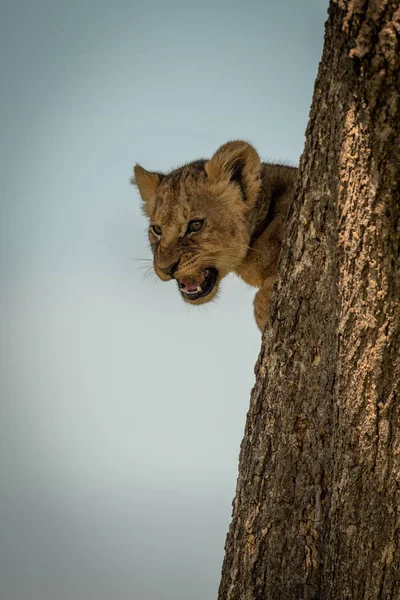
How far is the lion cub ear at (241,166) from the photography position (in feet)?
19.9

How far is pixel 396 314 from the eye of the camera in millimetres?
3723

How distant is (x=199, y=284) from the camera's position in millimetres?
6078

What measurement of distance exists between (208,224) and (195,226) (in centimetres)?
10

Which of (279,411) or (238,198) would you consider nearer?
(279,411)

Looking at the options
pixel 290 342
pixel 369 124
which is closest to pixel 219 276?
pixel 290 342

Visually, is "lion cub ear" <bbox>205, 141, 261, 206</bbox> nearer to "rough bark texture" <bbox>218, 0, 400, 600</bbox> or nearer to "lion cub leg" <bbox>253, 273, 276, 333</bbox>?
"lion cub leg" <bbox>253, 273, 276, 333</bbox>

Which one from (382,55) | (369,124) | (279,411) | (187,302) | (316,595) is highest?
(382,55)

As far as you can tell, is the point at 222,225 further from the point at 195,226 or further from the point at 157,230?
the point at 157,230

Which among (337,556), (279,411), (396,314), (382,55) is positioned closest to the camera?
(382,55)

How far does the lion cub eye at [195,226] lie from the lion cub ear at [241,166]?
1.28ft

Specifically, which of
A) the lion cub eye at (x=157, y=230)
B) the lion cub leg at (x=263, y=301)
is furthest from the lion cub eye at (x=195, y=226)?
the lion cub leg at (x=263, y=301)

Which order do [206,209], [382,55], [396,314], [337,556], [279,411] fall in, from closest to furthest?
1. [382,55]
2. [396,314]
3. [337,556]
4. [279,411]
5. [206,209]

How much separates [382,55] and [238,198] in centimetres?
277

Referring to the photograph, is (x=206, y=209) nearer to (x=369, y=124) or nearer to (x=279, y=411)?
(x=279, y=411)
